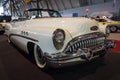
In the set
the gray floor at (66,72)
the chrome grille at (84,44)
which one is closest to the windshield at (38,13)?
the gray floor at (66,72)

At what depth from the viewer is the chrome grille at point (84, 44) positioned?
9.16ft

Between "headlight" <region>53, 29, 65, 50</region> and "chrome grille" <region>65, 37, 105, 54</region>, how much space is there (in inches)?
5.8

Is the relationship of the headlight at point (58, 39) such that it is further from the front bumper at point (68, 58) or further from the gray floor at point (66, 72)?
the gray floor at point (66, 72)

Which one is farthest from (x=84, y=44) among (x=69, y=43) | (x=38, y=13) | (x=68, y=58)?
(x=38, y=13)

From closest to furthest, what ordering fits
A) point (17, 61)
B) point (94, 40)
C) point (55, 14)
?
point (94, 40) < point (17, 61) < point (55, 14)

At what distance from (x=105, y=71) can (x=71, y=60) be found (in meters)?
0.96

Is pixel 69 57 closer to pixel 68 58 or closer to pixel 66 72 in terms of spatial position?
pixel 68 58

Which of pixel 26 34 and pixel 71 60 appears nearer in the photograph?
pixel 71 60

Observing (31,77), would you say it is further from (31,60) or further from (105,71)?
(105,71)

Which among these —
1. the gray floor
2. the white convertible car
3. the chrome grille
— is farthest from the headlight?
the gray floor

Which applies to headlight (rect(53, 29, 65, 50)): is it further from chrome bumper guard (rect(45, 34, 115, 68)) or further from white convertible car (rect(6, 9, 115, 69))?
chrome bumper guard (rect(45, 34, 115, 68))

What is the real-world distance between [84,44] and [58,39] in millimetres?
562

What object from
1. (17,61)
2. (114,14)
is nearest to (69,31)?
(17,61)

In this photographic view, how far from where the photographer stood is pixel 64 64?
2.76 metres
